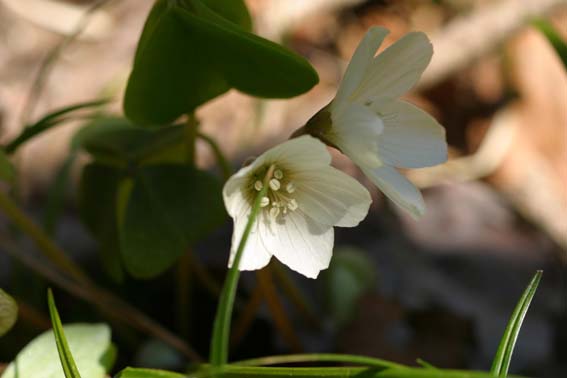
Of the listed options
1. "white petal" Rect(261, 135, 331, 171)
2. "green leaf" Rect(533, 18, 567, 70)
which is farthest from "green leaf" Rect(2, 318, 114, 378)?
"green leaf" Rect(533, 18, 567, 70)

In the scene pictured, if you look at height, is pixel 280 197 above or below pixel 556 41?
below

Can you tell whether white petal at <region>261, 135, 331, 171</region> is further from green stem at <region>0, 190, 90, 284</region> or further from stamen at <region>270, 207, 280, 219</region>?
green stem at <region>0, 190, 90, 284</region>

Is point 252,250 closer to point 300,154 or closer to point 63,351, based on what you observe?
point 300,154

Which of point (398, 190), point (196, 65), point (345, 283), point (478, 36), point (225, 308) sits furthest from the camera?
point (478, 36)

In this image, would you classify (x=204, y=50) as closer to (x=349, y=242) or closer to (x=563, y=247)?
(x=349, y=242)

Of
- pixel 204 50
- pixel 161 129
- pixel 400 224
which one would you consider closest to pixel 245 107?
pixel 400 224

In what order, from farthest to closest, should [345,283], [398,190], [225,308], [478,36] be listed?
[478,36] → [345,283] → [398,190] → [225,308]

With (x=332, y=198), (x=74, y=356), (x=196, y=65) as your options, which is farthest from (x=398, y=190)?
(x=74, y=356)
